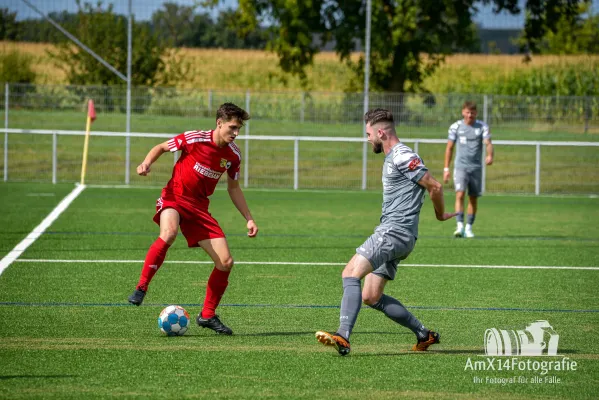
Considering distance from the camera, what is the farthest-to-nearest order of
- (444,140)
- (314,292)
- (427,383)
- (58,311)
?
(444,140) < (314,292) < (58,311) < (427,383)

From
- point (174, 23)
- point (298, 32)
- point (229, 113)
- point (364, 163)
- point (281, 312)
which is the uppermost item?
point (174, 23)

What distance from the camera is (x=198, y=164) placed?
27.2 feet

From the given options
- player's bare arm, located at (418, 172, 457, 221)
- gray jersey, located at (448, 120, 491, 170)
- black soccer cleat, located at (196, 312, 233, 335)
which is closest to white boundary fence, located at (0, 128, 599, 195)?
gray jersey, located at (448, 120, 491, 170)

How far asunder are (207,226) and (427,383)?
265cm

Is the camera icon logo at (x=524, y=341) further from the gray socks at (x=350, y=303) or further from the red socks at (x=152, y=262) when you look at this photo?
the red socks at (x=152, y=262)

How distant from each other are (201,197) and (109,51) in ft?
67.9

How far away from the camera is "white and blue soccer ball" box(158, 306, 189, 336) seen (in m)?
7.74

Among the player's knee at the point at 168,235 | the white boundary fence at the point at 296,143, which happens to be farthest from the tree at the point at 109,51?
the player's knee at the point at 168,235

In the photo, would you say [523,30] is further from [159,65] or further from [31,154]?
[31,154]

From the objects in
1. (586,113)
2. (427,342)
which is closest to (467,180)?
(427,342)

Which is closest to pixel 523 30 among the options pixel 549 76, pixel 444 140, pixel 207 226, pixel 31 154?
pixel 549 76

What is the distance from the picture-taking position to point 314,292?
33.2 ft

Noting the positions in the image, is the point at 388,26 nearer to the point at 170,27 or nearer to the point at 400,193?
the point at 170,27

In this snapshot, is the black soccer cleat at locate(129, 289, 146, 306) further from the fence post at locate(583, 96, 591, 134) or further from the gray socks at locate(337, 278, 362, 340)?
the fence post at locate(583, 96, 591, 134)
